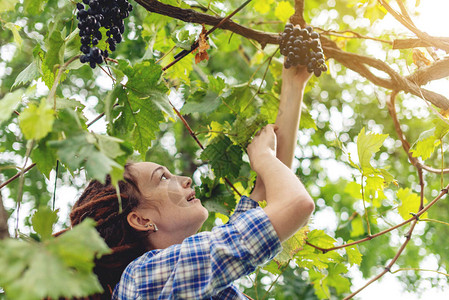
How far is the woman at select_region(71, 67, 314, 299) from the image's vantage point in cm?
123

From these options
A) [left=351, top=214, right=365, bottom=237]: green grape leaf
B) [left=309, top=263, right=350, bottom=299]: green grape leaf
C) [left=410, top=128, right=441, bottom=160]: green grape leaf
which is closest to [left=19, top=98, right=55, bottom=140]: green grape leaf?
[left=410, top=128, right=441, bottom=160]: green grape leaf

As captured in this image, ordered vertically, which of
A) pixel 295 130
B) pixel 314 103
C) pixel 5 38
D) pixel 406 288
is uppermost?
pixel 5 38

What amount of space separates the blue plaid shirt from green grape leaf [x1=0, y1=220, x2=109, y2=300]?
0.45 m

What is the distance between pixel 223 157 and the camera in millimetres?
1803

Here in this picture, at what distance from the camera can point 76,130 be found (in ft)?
3.24

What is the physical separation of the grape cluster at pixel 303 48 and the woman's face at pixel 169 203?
24.7 inches

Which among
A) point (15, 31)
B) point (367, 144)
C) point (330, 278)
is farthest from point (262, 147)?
point (330, 278)

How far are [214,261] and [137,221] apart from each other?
47cm

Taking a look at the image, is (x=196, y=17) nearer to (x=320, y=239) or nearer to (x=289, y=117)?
(x=289, y=117)

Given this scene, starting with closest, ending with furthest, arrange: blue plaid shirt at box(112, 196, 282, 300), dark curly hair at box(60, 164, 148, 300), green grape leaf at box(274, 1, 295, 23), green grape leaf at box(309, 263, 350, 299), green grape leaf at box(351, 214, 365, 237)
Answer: blue plaid shirt at box(112, 196, 282, 300), dark curly hair at box(60, 164, 148, 300), green grape leaf at box(309, 263, 350, 299), green grape leaf at box(274, 1, 295, 23), green grape leaf at box(351, 214, 365, 237)

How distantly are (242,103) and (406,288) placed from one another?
660cm

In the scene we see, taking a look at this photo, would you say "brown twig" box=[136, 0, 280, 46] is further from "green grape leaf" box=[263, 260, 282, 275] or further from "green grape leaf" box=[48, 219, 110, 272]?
"green grape leaf" box=[263, 260, 282, 275]

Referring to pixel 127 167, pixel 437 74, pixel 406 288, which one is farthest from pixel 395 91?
pixel 406 288

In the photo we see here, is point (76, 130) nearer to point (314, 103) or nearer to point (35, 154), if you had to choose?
point (35, 154)
